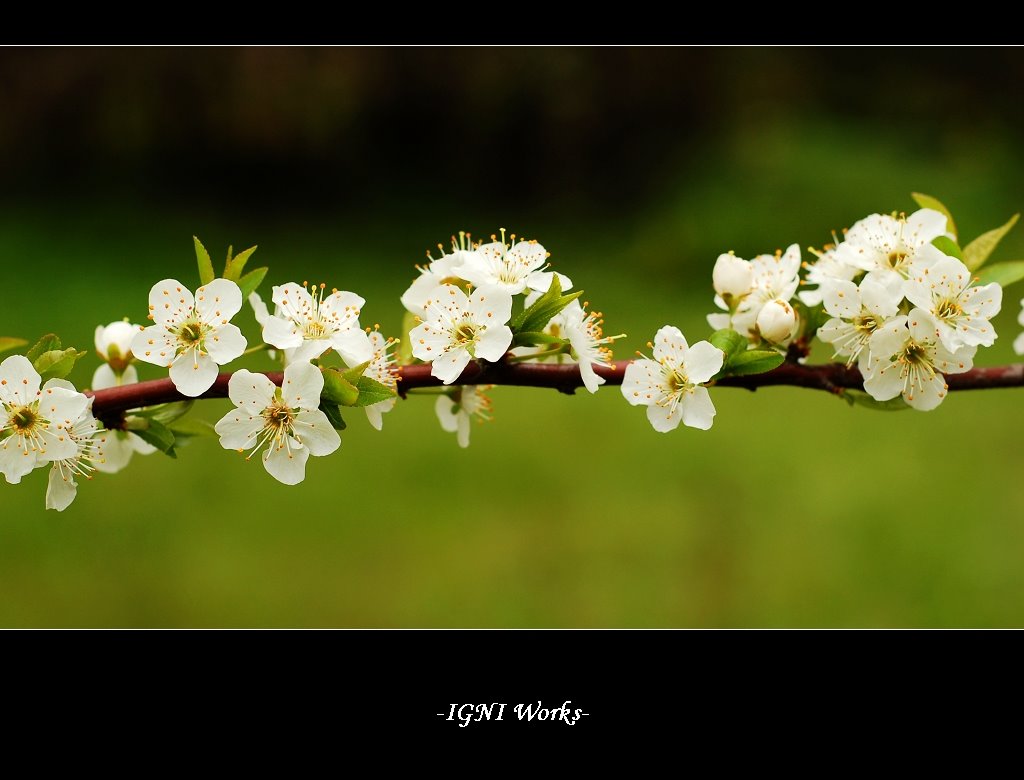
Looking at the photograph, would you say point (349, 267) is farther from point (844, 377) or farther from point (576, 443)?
point (844, 377)

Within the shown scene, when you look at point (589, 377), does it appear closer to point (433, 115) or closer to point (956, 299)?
point (956, 299)

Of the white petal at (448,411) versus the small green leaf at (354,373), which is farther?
the white petal at (448,411)

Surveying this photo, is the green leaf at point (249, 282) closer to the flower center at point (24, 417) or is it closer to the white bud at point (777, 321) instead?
the flower center at point (24, 417)

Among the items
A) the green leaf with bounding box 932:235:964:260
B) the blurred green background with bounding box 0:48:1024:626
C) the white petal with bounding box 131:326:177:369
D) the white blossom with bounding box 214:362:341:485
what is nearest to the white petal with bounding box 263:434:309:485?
the white blossom with bounding box 214:362:341:485

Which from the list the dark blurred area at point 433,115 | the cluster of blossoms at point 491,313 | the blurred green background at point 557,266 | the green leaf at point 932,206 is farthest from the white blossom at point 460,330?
the dark blurred area at point 433,115

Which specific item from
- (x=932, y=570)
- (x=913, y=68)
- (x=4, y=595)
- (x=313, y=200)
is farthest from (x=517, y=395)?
(x=913, y=68)

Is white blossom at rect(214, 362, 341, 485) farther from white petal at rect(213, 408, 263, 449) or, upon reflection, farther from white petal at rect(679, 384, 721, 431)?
white petal at rect(679, 384, 721, 431)
